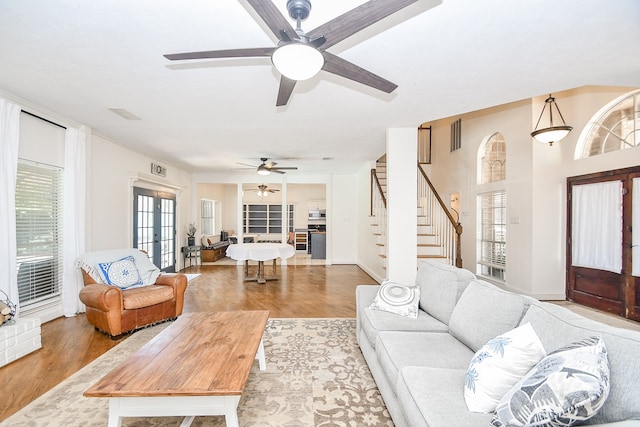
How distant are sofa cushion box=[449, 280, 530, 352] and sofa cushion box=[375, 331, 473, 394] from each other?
0.10m

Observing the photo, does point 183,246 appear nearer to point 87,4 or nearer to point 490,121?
point 87,4

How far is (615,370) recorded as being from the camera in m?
1.04

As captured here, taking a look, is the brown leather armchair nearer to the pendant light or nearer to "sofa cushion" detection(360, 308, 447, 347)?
"sofa cushion" detection(360, 308, 447, 347)

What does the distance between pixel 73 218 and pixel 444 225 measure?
5732mm

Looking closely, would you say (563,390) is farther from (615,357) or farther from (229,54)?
(229,54)

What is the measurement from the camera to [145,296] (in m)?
3.41

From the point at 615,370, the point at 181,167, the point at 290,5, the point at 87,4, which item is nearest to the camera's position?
the point at 615,370

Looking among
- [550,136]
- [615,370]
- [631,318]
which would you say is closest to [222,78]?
[615,370]

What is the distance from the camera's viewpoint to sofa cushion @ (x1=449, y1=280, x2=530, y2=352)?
5.58 feet

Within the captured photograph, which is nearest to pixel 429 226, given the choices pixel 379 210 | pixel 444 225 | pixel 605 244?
pixel 444 225

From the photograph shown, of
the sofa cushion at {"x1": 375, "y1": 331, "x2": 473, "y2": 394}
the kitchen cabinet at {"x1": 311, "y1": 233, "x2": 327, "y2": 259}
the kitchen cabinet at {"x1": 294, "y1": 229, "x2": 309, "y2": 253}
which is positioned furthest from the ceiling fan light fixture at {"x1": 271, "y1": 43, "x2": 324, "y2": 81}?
the kitchen cabinet at {"x1": 294, "y1": 229, "x2": 309, "y2": 253}

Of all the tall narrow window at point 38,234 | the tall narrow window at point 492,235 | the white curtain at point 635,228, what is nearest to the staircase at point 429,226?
the tall narrow window at point 492,235

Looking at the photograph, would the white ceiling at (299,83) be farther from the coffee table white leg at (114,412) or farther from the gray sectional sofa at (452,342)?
the coffee table white leg at (114,412)

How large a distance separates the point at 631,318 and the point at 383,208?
12.3ft
